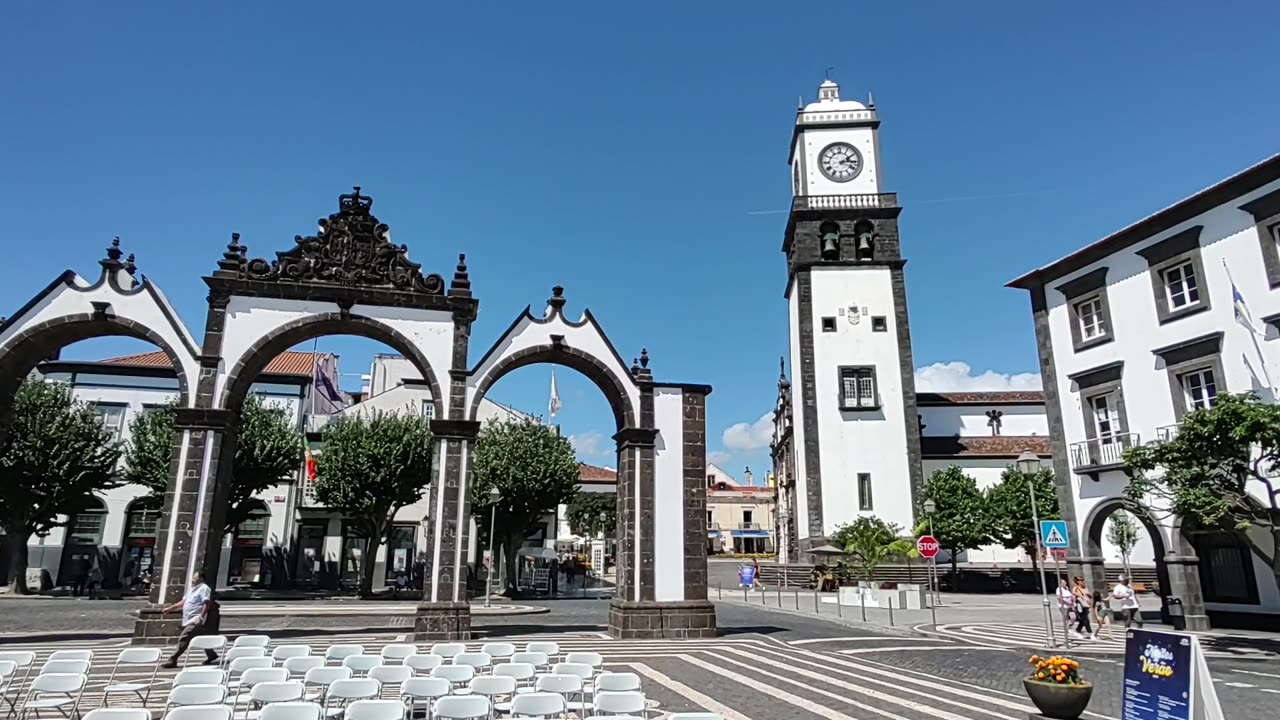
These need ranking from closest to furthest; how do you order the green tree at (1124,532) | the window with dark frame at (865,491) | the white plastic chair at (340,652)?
the white plastic chair at (340,652) → the green tree at (1124,532) → the window with dark frame at (865,491)

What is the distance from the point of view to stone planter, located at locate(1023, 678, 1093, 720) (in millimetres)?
7922

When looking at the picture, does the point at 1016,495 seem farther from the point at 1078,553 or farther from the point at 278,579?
the point at 278,579

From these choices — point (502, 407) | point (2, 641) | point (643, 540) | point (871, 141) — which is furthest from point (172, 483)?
point (871, 141)

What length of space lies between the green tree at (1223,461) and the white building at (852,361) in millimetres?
23870

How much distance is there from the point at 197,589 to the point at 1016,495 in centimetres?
3976

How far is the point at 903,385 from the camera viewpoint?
4275 cm

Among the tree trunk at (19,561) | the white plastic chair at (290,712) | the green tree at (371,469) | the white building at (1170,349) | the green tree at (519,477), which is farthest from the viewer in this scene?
the green tree at (519,477)

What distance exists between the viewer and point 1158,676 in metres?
7.71

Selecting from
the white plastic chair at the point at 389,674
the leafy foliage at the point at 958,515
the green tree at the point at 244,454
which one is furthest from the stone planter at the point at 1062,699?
the leafy foliage at the point at 958,515

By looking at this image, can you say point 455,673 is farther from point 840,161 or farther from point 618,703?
point 840,161

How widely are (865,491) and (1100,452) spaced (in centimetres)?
1897

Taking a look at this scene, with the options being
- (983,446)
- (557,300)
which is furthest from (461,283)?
(983,446)

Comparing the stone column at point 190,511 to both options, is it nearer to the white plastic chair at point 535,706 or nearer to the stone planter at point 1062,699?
the white plastic chair at point 535,706

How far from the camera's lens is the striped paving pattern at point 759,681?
10016mm
